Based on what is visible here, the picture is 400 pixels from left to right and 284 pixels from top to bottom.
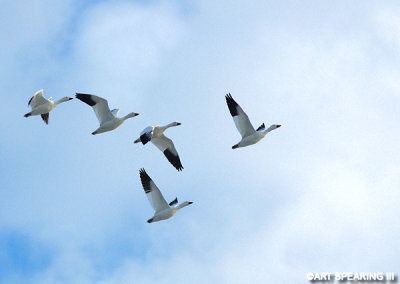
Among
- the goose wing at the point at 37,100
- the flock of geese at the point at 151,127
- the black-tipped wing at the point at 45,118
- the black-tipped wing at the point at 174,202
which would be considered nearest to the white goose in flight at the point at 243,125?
the flock of geese at the point at 151,127

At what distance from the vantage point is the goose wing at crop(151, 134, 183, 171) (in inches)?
880

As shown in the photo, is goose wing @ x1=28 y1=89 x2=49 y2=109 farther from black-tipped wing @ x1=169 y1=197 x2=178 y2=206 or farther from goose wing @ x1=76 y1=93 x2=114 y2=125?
black-tipped wing @ x1=169 y1=197 x2=178 y2=206

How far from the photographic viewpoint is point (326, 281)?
15109 millimetres

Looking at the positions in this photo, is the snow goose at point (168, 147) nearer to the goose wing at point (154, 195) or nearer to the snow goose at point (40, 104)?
the goose wing at point (154, 195)

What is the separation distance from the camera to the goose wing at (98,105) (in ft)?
67.1

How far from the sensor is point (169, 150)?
22.5 meters

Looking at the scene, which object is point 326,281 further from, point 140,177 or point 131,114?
point 131,114

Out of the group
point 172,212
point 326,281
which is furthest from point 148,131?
point 326,281

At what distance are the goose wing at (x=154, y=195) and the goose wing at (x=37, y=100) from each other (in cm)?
384

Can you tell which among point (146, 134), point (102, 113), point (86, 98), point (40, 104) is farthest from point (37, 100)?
point (146, 134)

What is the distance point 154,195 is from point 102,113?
117 inches

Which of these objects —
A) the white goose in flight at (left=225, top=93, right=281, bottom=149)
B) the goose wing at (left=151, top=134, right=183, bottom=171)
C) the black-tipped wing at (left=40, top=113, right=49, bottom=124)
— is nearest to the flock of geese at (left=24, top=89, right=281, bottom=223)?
the white goose in flight at (left=225, top=93, right=281, bottom=149)

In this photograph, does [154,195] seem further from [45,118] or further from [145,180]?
[45,118]

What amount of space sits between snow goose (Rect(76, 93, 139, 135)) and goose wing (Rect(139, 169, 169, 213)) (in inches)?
77.6
